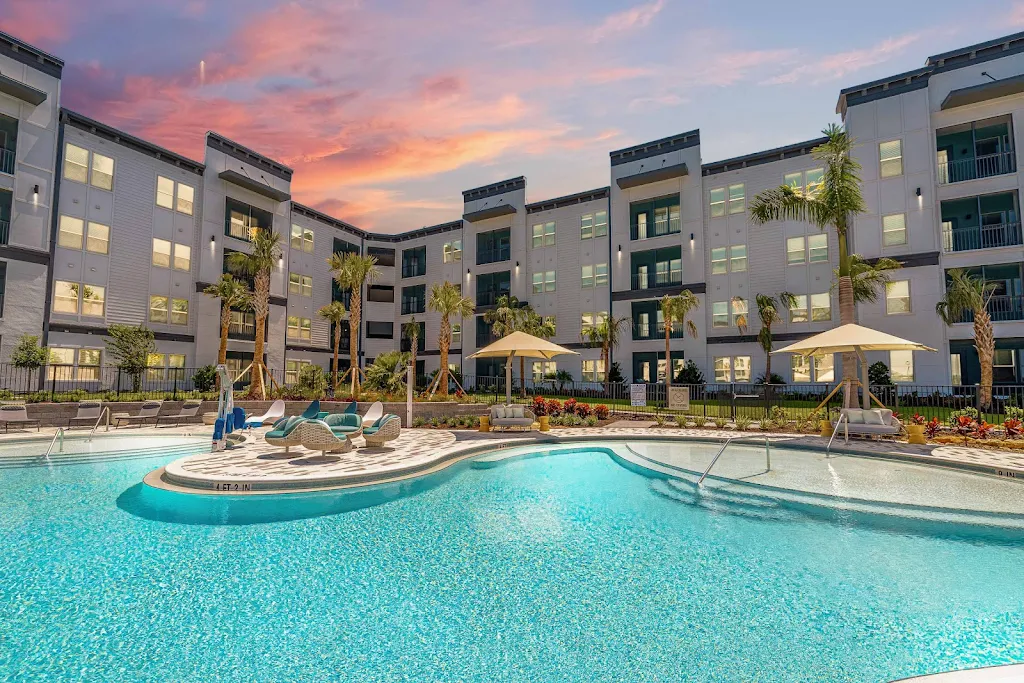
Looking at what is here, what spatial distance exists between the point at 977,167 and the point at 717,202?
1214 centimetres

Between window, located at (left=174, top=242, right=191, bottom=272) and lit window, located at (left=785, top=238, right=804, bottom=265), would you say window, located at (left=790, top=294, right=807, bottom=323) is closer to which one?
lit window, located at (left=785, top=238, right=804, bottom=265)

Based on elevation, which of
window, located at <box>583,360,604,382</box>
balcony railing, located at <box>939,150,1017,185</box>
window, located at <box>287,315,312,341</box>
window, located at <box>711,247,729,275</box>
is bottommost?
window, located at <box>583,360,604,382</box>

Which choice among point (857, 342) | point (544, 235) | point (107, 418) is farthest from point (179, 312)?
point (857, 342)

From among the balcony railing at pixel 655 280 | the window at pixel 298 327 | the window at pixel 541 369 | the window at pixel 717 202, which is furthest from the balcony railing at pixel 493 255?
the window at pixel 717 202

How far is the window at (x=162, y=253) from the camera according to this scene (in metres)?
27.8

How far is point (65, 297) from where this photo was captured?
24.1 m

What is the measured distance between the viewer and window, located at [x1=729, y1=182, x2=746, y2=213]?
29.6 metres

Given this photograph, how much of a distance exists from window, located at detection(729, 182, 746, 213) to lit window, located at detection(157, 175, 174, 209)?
34.4 metres

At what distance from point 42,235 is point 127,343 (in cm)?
693

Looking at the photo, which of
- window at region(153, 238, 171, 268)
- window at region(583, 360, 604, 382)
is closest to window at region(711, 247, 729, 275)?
window at region(583, 360, 604, 382)

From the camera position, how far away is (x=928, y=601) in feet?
15.1

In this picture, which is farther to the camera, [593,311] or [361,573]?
[593,311]

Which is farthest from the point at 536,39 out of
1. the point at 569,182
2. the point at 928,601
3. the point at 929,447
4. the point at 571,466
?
the point at 569,182

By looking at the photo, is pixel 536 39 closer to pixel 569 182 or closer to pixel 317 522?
pixel 317 522
